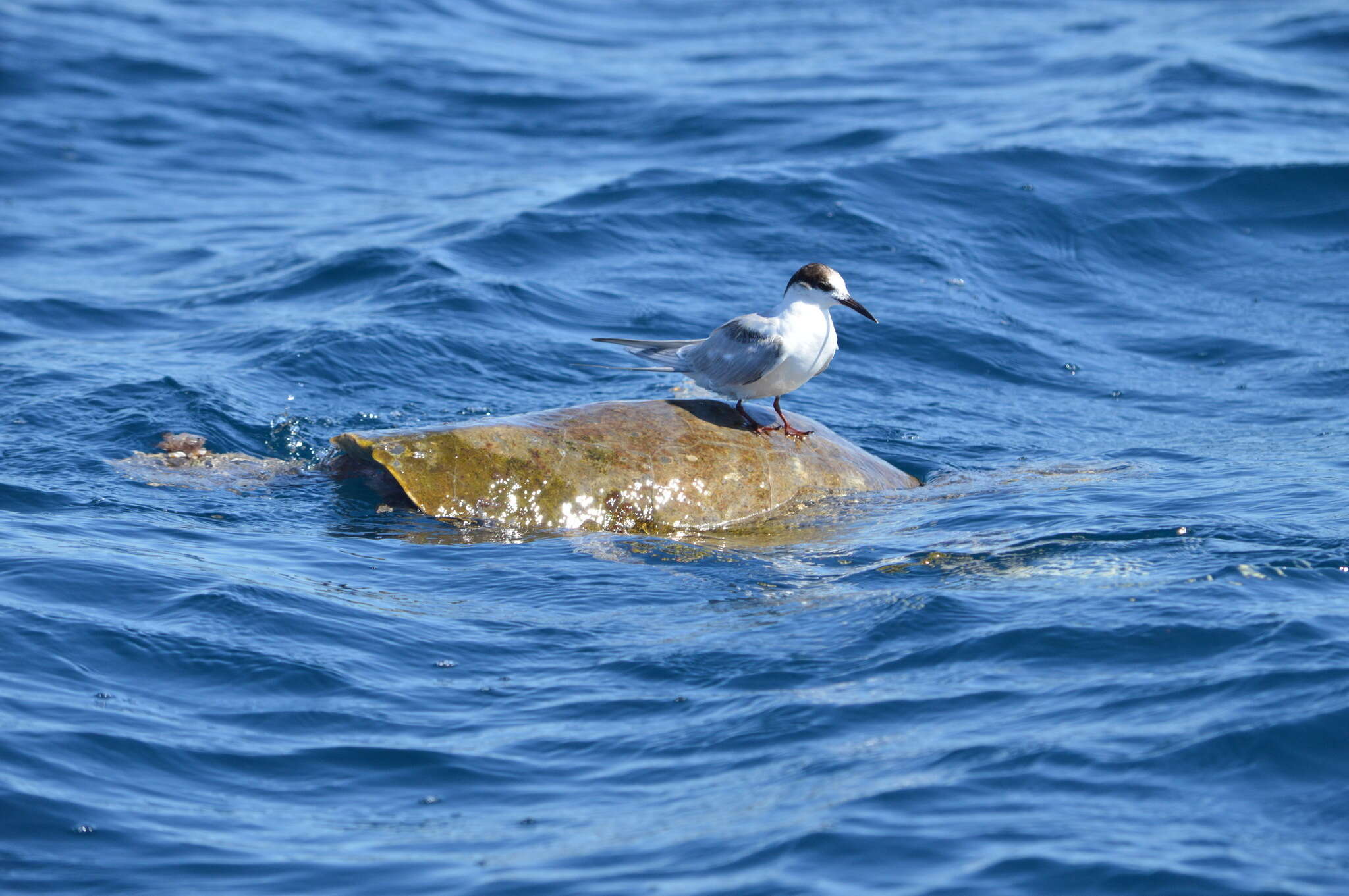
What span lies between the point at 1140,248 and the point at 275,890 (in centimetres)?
1063

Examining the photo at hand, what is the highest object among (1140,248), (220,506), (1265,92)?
(1265,92)

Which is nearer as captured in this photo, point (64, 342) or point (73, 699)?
point (73, 699)

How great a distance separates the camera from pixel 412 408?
9.20 meters

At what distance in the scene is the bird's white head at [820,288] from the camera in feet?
22.9

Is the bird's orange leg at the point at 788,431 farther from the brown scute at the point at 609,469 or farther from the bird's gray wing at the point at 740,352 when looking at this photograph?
the bird's gray wing at the point at 740,352

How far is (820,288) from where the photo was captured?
700 cm

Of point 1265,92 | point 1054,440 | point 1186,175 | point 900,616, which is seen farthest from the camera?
point 1265,92

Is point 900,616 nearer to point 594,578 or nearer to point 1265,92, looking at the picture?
point 594,578

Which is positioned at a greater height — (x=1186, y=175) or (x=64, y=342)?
(x=1186, y=175)

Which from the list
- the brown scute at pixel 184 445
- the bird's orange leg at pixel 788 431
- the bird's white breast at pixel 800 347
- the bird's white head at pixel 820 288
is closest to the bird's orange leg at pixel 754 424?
the bird's orange leg at pixel 788 431

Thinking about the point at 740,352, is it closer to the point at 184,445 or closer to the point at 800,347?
the point at 800,347

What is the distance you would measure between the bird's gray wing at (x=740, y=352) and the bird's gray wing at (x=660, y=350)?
0.18 meters

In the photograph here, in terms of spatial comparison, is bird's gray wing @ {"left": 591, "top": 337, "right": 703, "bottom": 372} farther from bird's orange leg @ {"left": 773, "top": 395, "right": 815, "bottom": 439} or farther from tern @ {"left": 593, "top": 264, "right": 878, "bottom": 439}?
bird's orange leg @ {"left": 773, "top": 395, "right": 815, "bottom": 439}

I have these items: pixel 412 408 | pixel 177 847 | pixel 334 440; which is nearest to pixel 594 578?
pixel 334 440
